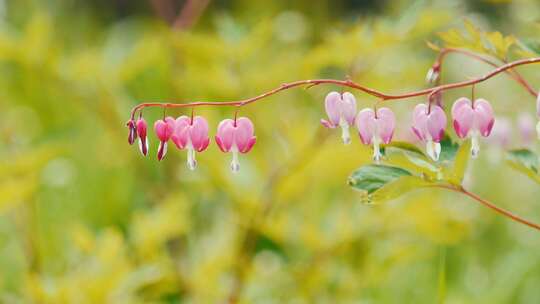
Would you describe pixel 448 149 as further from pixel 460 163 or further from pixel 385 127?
pixel 385 127

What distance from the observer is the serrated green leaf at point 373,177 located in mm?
908

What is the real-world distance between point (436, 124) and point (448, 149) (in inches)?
6.7

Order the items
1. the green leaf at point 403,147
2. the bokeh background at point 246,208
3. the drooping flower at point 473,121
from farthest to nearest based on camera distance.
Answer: the bokeh background at point 246,208 < the green leaf at point 403,147 < the drooping flower at point 473,121

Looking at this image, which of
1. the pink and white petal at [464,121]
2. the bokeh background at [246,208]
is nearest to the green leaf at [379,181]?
the pink and white petal at [464,121]

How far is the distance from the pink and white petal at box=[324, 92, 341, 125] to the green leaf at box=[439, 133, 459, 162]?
17 cm

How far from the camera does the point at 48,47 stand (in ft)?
5.84

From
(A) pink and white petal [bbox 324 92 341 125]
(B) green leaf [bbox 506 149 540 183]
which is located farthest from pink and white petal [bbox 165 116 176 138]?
(B) green leaf [bbox 506 149 540 183]

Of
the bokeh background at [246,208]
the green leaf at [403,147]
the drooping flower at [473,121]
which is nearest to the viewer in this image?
the drooping flower at [473,121]

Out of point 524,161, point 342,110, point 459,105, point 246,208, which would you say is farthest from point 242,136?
point 246,208

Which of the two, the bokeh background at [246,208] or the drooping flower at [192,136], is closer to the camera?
the drooping flower at [192,136]

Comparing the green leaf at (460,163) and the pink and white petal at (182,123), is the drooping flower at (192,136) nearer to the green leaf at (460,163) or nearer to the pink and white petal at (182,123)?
the pink and white petal at (182,123)

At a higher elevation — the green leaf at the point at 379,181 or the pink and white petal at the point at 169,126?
the pink and white petal at the point at 169,126

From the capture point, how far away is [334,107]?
85cm

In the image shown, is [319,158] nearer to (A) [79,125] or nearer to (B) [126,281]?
(B) [126,281]
